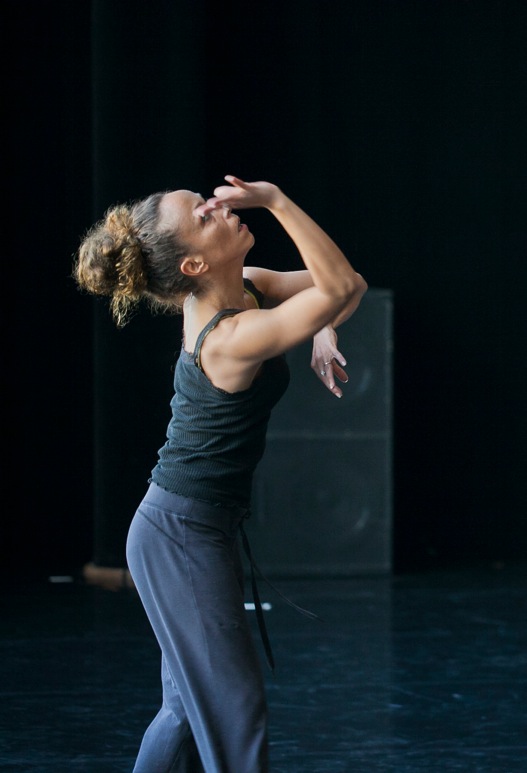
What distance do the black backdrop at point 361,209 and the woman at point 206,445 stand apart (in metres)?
3.74

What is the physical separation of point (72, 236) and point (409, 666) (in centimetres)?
292

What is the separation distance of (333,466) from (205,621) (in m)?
3.69

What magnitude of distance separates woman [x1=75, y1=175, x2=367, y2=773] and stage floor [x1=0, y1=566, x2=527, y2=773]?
37.7 inches

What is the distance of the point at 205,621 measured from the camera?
1937mm

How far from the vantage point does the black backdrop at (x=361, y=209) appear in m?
5.85

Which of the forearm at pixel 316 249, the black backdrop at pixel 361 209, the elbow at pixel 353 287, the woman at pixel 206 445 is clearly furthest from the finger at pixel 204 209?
the black backdrop at pixel 361 209

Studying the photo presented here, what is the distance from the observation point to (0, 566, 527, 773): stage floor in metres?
2.95

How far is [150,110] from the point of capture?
5.38 metres

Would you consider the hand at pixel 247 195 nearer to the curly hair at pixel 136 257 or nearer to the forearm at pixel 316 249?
the forearm at pixel 316 249

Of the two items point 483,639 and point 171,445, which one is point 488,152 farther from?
point 171,445

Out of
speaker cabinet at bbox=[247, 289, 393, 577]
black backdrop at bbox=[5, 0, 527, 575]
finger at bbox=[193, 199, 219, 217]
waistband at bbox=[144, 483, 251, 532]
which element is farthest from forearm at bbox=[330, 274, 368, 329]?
black backdrop at bbox=[5, 0, 527, 575]

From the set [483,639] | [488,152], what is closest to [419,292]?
[488,152]

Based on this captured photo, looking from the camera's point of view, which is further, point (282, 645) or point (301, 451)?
point (301, 451)

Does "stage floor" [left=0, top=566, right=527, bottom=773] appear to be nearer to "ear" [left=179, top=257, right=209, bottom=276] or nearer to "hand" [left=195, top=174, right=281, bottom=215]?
"ear" [left=179, top=257, right=209, bottom=276]
